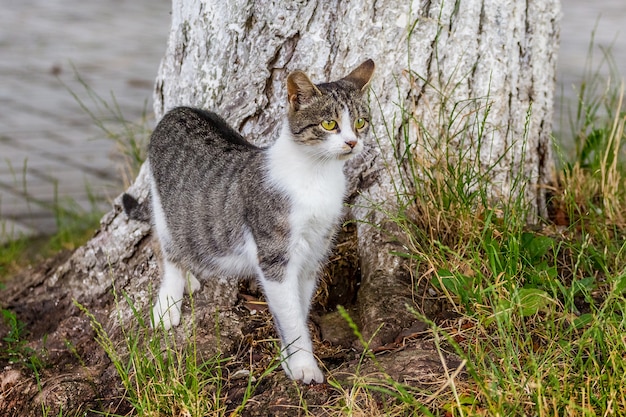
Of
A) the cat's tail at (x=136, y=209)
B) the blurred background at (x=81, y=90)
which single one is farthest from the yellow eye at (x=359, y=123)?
the blurred background at (x=81, y=90)

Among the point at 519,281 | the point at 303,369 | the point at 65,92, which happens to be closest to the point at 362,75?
the point at 519,281

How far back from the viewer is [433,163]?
3.33 metres

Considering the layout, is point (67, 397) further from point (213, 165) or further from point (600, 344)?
point (600, 344)

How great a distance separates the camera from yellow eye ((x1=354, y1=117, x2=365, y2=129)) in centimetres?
296

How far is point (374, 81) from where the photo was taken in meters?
3.41

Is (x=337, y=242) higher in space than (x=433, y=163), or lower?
lower

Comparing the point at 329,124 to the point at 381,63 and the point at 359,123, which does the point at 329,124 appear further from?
the point at 381,63

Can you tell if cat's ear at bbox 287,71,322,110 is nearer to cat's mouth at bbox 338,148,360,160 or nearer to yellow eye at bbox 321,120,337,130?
yellow eye at bbox 321,120,337,130

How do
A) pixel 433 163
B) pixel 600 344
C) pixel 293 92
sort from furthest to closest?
pixel 433 163, pixel 293 92, pixel 600 344

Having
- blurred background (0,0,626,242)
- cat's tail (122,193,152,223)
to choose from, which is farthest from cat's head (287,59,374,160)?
blurred background (0,0,626,242)

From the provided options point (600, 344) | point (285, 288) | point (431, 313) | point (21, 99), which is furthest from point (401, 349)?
point (21, 99)

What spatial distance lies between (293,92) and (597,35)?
7.48m

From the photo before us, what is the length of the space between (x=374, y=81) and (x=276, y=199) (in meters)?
0.77

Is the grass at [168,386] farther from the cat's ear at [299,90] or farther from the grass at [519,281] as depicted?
the cat's ear at [299,90]
